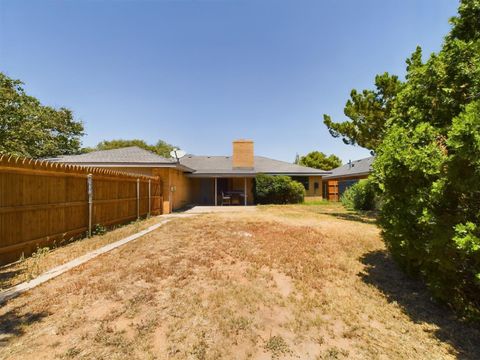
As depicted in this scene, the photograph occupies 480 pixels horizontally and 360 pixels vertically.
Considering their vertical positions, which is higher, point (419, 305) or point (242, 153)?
point (242, 153)

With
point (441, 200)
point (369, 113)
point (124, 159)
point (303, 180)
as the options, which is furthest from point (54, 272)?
point (303, 180)

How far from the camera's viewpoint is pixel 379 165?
440cm

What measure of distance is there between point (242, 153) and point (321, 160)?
24045mm

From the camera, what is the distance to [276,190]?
19.7 m

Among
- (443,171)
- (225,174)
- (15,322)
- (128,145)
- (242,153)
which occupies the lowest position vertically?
(15,322)

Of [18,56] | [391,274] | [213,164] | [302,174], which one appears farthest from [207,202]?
[391,274]

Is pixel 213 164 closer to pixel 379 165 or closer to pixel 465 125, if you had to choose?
pixel 379 165

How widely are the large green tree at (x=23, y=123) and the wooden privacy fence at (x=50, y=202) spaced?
14.9 meters

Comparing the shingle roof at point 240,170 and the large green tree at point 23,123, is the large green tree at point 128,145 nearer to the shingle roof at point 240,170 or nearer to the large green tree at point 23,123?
the large green tree at point 23,123

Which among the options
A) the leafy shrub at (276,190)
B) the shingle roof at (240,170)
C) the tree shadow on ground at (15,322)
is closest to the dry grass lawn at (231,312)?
the tree shadow on ground at (15,322)

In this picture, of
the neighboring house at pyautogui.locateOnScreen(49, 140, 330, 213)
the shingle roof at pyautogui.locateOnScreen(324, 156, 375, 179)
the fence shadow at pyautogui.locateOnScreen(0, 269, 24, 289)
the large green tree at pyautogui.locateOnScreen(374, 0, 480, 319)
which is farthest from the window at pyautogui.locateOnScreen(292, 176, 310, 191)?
the fence shadow at pyautogui.locateOnScreen(0, 269, 24, 289)

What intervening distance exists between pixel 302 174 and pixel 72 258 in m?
18.8

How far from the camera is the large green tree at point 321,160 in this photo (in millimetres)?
41438

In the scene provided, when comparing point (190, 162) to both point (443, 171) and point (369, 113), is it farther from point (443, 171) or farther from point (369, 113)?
point (443, 171)
